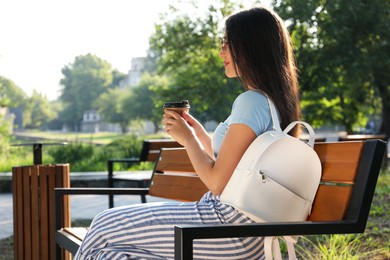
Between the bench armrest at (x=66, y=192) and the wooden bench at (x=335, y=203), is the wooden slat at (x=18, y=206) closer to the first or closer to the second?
the bench armrest at (x=66, y=192)

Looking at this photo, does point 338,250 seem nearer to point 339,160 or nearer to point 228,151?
point 339,160

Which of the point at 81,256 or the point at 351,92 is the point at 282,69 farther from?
the point at 351,92

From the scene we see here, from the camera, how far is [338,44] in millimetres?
13922

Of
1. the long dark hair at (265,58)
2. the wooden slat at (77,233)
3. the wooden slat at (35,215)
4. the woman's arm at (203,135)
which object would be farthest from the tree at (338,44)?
the long dark hair at (265,58)

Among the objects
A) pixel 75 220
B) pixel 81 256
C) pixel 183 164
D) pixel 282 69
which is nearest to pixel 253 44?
pixel 282 69

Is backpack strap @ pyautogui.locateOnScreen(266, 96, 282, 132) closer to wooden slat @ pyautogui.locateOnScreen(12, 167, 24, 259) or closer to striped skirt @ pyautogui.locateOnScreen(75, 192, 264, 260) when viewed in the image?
striped skirt @ pyautogui.locateOnScreen(75, 192, 264, 260)

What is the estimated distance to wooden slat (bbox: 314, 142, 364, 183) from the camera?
2.69 meters

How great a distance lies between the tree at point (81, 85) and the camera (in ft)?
322

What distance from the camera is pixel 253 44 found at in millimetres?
2855

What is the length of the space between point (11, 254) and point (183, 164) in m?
2.42

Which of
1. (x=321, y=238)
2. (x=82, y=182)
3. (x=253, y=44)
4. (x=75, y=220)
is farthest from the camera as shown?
(x=82, y=182)

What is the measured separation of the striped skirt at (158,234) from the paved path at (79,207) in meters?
4.16

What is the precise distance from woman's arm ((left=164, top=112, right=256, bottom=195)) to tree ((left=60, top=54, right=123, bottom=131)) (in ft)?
306

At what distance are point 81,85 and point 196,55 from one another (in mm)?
83330
